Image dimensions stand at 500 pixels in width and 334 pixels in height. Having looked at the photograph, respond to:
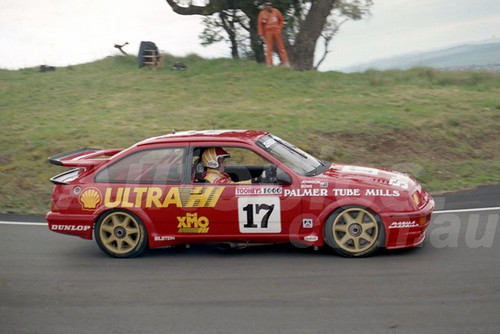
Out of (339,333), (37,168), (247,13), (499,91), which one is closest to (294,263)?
(339,333)

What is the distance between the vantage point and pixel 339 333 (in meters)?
5.57

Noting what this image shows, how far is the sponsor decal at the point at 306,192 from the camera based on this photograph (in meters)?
7.65

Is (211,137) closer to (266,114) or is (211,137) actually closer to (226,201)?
(226,201)

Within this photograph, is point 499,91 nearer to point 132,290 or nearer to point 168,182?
point 168,182

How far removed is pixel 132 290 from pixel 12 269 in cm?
177

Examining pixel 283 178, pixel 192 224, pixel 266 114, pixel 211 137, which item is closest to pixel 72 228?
pixel 192 224

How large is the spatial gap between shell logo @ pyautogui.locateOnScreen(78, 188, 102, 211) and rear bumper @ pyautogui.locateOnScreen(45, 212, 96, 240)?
0.11 meters

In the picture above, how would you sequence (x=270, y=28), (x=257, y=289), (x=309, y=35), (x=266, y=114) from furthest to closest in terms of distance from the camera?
1. (x=309, y=35)
2. (x=270, y=28)
3. (x=266, y=114)
4. (x=257, y=289)

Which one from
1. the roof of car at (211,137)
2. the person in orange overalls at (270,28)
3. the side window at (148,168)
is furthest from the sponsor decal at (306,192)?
the person in orange overalls at (270,28)

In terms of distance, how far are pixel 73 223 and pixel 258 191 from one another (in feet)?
7.44

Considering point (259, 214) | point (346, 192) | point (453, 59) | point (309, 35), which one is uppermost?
point (309, 35)

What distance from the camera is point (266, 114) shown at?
15445 millimetres

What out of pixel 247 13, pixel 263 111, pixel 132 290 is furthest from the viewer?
pixel 247 13

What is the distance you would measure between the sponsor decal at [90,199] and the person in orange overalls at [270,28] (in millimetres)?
11964
